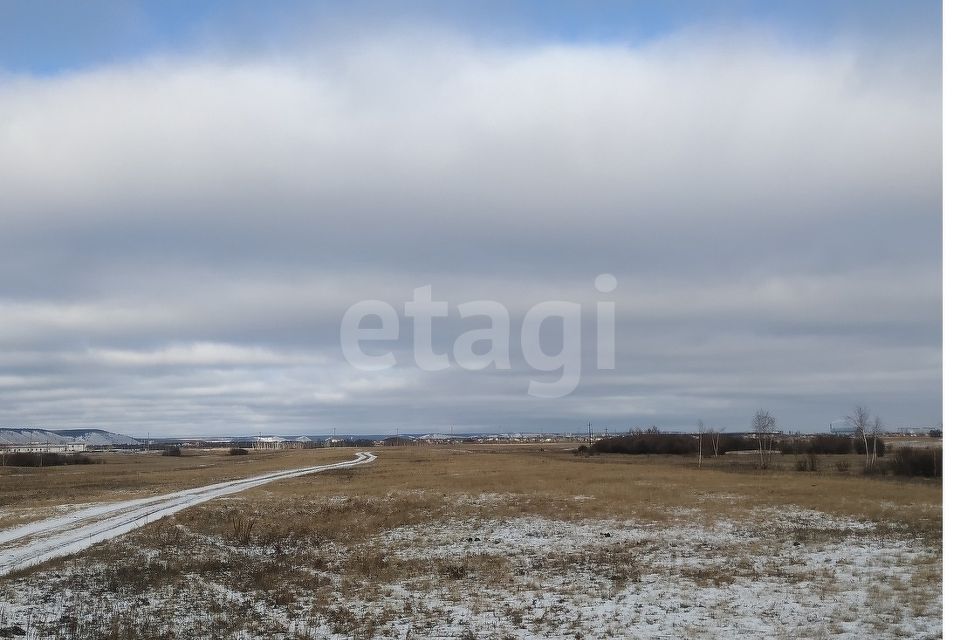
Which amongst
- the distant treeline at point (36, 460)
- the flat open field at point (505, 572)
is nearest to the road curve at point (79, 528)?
the flat open field at point (505, 572)

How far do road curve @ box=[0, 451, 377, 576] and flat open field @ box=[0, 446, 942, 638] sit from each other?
119 centimetres

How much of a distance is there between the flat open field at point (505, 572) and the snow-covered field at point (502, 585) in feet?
0.22

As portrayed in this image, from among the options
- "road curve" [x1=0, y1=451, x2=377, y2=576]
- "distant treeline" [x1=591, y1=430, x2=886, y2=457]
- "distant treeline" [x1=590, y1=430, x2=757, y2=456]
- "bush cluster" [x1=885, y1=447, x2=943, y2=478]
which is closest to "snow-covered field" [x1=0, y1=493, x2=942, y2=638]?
"road curve" [x1=0, y1=451, x2=377, y2=576]

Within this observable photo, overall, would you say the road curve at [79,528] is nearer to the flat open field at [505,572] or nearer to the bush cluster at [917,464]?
the flat open field at [505,572]

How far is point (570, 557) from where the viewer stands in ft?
66.5

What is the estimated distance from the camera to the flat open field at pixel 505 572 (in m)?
13.0

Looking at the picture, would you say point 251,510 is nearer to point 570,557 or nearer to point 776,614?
point 570,557

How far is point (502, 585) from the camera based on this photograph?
659 inches

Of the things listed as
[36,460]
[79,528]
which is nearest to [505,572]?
[79,528]

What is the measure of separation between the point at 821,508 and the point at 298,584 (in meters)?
23.9

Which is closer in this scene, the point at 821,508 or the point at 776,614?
the point at 776,614

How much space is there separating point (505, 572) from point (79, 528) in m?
17.3

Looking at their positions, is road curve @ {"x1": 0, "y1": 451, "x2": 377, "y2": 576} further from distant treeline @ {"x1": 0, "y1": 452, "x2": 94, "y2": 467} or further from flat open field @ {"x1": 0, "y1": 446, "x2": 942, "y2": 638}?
distant treeline @ {"x1": 0, "y1": 452, "x2": 94, "y2": 467}
